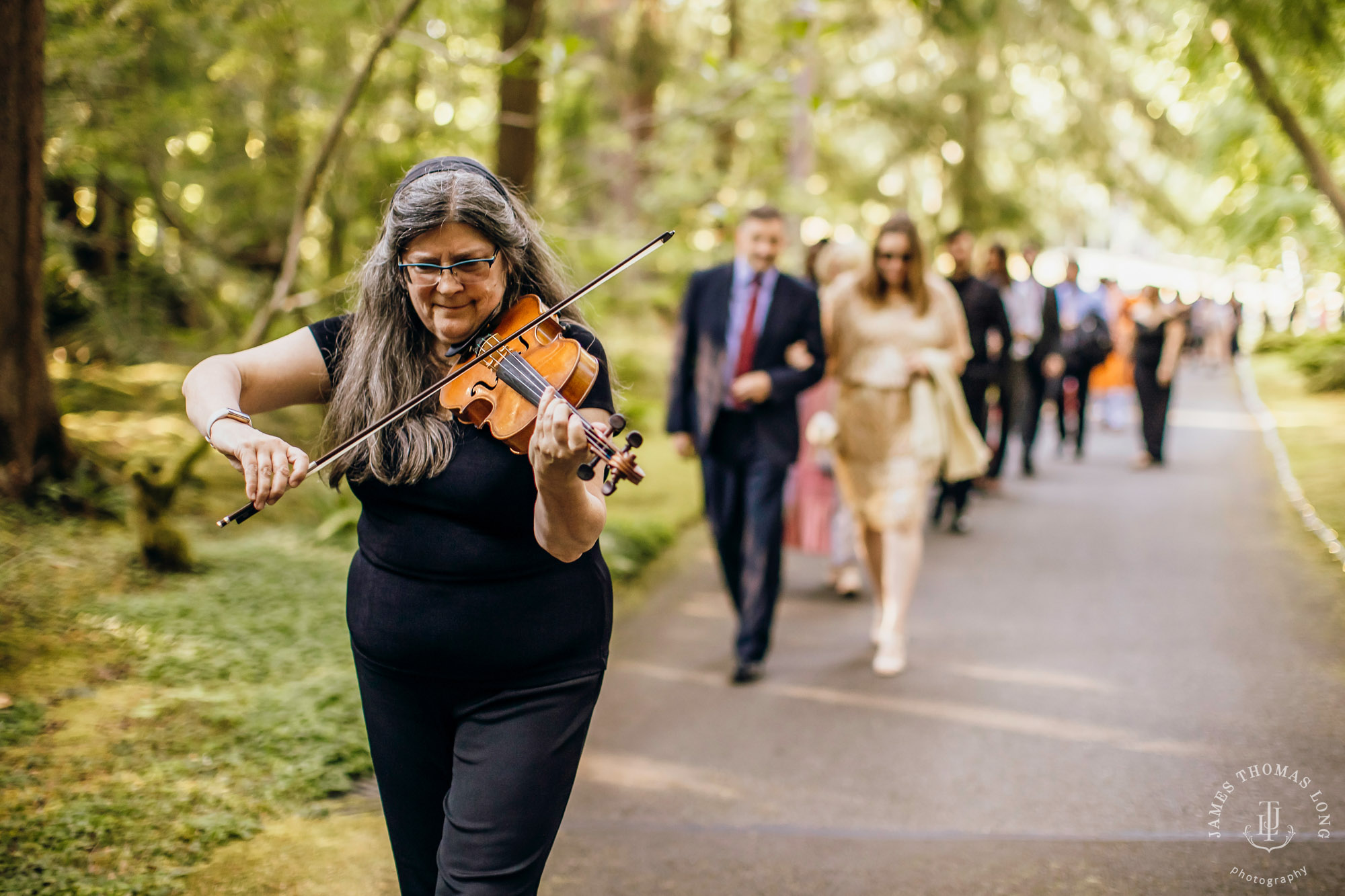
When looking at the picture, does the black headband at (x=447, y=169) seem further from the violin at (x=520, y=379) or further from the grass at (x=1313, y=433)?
the grass at (x=1313, y=433)

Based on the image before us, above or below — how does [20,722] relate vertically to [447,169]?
below

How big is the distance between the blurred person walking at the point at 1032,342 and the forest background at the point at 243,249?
2335 millimetres

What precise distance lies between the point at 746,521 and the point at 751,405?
612 millimetres

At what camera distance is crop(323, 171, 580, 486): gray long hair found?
2289 mm

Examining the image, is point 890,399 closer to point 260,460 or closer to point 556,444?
point 556,444

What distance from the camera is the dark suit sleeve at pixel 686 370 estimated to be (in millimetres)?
6043

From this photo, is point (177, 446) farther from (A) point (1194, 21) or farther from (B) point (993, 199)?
(B) point (993, 199)

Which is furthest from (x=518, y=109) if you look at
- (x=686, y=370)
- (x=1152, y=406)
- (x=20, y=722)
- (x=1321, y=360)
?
(x=1321, y=360)

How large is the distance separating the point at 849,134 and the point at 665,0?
7544 mm

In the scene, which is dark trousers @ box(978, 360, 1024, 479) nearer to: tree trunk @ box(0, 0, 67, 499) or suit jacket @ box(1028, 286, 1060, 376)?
suit jacket @ box(1028, 286, 1060, 376)

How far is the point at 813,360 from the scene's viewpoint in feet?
19.4

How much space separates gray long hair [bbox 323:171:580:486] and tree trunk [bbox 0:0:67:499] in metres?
3.85

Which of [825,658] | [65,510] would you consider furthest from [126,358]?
[825,658]

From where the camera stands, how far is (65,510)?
20.7 ft
